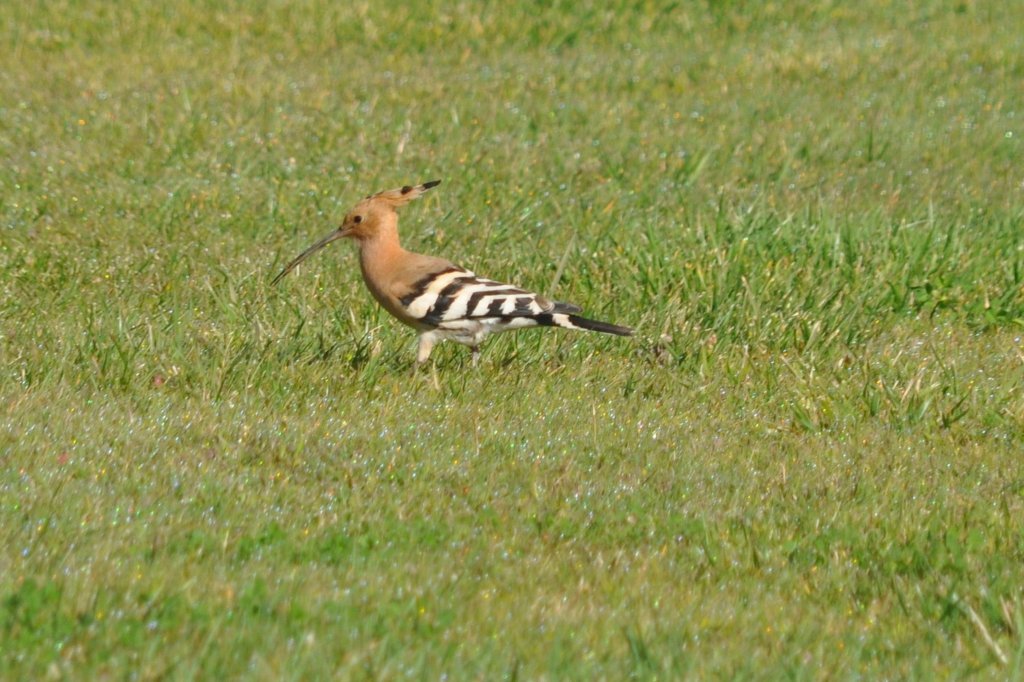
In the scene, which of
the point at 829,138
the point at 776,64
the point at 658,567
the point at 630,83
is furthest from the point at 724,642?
the point at 776,64

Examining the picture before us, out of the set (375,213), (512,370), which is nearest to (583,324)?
(512,370)

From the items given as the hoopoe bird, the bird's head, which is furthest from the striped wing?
the bird's head

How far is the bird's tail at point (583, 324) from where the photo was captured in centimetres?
713

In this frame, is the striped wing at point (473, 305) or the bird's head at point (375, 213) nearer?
the striped wing at point (473, 305)

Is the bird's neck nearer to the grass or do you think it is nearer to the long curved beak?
the long curved beak

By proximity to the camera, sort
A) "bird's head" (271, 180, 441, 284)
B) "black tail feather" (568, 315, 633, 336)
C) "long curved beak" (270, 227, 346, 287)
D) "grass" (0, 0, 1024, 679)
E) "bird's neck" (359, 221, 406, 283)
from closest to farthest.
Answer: "grass" (0, 0, 1024, 679), "black tail feather" (568, 315, 633, 336), "bird's neck" (359, 221, 406, 283), "bird's head" (271, 180, 441, 284), "long curved beak" (270, 227, 346, 287)

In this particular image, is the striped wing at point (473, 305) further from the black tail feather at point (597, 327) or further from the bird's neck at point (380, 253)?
the bird's neck at point (380, 253)

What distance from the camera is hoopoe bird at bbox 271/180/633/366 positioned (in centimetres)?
719

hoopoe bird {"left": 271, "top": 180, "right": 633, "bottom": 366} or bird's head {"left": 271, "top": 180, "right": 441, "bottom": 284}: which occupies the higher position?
bird's head {"left": 271, "top": 180, "right": 441, "bottom": 284}

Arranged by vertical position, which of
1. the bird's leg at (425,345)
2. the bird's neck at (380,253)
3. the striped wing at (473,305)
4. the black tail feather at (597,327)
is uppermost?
the bird's neck at (380,253)

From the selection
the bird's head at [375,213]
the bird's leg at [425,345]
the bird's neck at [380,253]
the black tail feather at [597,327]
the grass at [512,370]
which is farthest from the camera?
the bird's head at [375,213]

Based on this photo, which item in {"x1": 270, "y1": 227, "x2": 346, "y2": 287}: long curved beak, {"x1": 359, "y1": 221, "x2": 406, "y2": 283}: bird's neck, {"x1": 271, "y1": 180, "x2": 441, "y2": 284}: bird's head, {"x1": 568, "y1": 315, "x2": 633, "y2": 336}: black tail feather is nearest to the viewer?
{"x1": 568, "y1": 315, "x2": 633, "y2": 336}: black tail feather

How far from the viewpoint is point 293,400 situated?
657cm

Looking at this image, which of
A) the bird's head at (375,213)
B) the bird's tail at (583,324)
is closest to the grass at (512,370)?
the bird's tail at (583,324)
